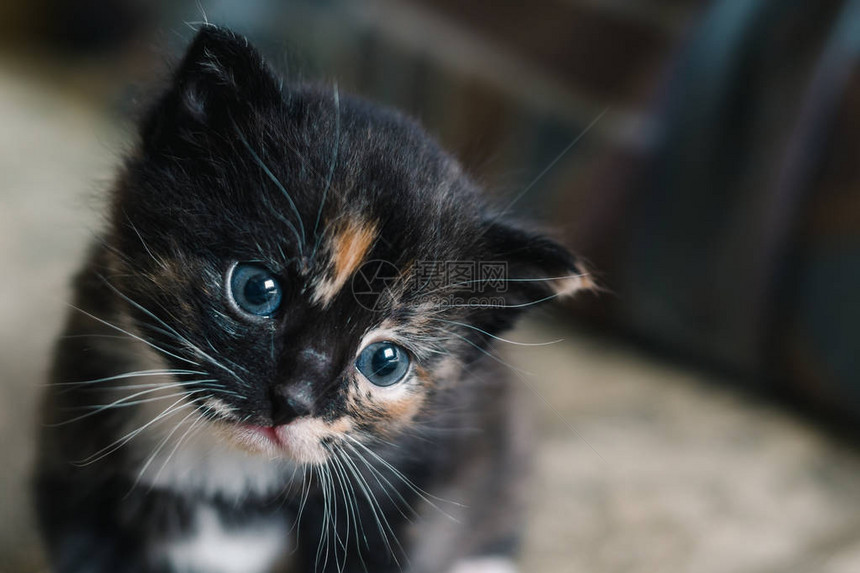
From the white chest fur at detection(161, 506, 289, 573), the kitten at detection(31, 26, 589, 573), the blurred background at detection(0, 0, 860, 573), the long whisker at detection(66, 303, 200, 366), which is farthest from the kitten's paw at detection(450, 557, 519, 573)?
the long whisker at detection(66, 303, 200, 366)

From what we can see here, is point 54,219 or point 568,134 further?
point 54,219

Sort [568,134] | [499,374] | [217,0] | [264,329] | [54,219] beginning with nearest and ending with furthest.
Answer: [264,329]
[499,374]
[568,134]
[54,219]
[217,0]

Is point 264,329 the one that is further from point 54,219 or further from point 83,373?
point 54,219

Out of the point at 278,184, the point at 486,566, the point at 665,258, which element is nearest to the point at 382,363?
the point at 278,184

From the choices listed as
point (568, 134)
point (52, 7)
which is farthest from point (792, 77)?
point (52, 7)

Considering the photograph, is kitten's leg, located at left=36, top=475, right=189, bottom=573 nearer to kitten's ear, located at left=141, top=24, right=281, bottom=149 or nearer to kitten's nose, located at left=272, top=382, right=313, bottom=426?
kitten's nose, located at left=272, top=382, right=313, bottom=426

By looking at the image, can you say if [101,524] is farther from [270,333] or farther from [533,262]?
[533,262]

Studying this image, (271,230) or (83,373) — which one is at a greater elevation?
(271,230)
